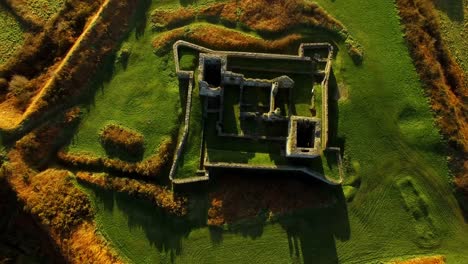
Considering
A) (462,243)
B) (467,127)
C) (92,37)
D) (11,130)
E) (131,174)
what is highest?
(92,37)

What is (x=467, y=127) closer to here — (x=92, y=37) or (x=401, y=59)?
(x=401, y=59)

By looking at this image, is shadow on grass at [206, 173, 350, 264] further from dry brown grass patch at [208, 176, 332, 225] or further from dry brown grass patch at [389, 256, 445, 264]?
dry brown grass patch at [389, 256, 445, 264]

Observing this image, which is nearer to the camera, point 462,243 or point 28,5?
point 462,243

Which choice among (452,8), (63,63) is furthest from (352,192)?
(63,63)

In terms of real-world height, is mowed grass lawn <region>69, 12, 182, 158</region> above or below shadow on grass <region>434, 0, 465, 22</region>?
below

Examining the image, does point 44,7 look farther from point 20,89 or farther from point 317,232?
point 317,232

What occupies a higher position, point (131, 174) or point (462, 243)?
point (131, 174)

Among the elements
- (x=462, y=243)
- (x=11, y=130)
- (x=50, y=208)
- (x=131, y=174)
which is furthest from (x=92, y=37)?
(x=462, y=243)

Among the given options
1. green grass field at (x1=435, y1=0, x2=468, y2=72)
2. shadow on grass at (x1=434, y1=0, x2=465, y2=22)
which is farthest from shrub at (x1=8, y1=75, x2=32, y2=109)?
shadow on grass at (x1=434, y1=0, x2=465, y2=22)
